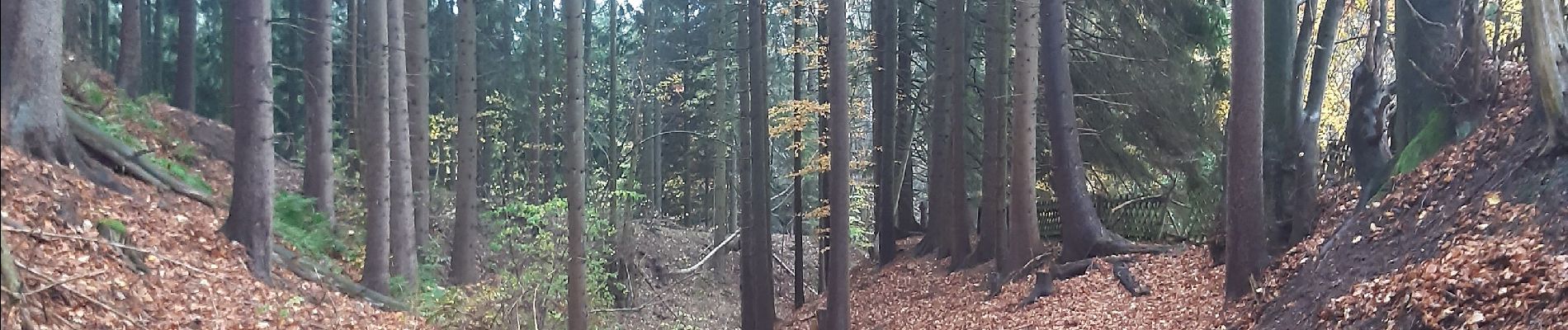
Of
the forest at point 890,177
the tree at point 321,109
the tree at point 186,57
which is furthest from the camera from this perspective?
the tree at point 186,57

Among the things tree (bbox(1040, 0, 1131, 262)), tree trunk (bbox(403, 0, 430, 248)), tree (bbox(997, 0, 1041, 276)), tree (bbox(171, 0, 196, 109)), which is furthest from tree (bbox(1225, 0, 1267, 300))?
tree (bbox(171, 0, 196, 109))

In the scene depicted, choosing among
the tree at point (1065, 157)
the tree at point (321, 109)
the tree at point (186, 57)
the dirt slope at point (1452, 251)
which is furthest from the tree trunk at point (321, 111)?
the dirt slope at point (1452, 251)

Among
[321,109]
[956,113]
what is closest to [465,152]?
[321,109]

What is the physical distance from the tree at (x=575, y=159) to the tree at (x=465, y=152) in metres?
4.12

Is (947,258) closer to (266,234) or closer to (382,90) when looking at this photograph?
(382,90)

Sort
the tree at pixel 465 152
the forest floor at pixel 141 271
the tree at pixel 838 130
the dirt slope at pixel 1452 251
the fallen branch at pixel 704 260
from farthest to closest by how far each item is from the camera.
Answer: the fallen branch at pixel 704 260 < the tree at pixel 465 152 < the tree at pixel 838 130 < the forest floor at pixel 141 271 < the dirt slope at pixel 1452 251

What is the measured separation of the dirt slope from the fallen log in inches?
364

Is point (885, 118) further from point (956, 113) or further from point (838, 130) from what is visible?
point (838, 130)

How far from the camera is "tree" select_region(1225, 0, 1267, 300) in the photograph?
9938 millimetres

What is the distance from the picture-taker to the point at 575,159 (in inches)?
492

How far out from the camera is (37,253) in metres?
8.25

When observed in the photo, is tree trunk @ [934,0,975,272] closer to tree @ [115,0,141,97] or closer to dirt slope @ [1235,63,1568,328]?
dirt slope @ [1235,63,1568,328]

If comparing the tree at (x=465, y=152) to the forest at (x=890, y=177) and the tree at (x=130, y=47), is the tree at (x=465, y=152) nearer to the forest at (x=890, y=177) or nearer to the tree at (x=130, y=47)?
the forest at (x=890, y=177)

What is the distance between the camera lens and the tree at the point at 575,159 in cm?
1245
